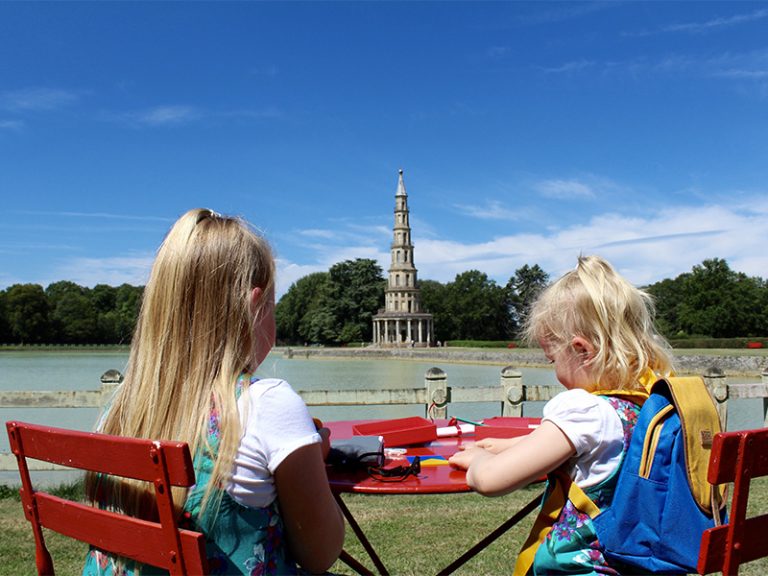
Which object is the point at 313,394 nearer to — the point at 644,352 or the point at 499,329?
the point at 644,352

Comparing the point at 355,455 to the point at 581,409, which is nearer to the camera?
the point at 581,409

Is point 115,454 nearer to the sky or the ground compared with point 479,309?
nearer to the ground

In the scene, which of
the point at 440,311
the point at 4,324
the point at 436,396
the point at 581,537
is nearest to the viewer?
the point at 581,537

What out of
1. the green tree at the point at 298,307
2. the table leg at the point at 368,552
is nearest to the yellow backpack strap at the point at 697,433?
the table leg at the point at 368,552

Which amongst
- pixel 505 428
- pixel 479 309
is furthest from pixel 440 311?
pixel 505 428

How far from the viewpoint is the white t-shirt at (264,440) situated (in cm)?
161

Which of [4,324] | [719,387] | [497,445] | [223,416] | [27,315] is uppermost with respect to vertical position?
[27,315]

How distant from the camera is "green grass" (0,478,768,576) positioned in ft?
14.5

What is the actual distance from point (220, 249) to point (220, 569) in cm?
82

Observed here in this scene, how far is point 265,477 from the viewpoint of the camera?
5.38 ft

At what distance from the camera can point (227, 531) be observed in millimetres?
1658

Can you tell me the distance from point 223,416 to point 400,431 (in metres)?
1.74

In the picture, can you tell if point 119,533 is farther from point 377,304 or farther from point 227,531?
point 377,304

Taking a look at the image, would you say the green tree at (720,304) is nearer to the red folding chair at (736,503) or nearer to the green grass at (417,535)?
the green grass at (417,535)
